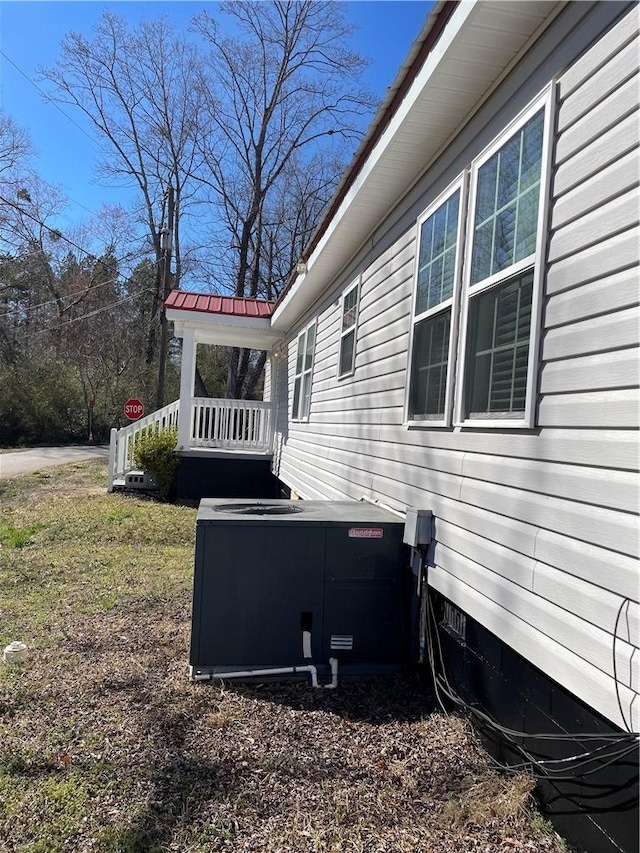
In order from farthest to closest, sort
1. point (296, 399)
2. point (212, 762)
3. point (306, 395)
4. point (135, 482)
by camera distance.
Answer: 1. point (135, 482)
2. point (296, 399)
3. point (306, 395)
4. point (212, 762)

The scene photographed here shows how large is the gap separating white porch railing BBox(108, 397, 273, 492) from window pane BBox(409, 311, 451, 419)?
295 inches

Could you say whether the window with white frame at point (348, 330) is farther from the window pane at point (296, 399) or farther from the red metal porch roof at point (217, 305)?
the red metal porch roof at point (217, 305)

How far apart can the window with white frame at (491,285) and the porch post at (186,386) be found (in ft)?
24.3

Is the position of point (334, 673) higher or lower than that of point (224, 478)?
lower

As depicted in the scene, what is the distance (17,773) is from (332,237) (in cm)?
A: 466

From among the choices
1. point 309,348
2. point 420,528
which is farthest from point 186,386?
point 420,528

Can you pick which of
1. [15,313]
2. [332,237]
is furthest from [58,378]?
[332,237]

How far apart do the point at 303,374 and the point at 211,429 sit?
11.0 feet

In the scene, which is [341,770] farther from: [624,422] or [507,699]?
[624,422]

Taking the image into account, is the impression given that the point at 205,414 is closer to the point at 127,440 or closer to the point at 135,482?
the point at 127,440

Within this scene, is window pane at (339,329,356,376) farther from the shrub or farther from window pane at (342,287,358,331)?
the shrub

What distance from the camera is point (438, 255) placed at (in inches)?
141

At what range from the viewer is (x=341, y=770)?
8.59 ft

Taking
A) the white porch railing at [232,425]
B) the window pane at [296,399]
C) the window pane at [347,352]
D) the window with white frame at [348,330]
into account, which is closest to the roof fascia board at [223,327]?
the white porch railing at [232,425]
